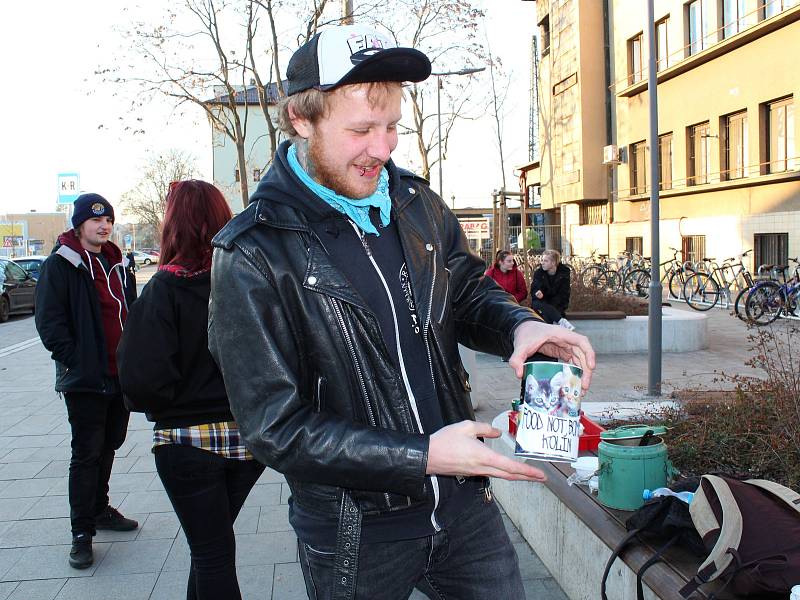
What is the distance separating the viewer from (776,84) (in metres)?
20.5

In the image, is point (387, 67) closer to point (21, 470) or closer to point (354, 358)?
point (354, 358)

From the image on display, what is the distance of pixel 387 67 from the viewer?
1718mm

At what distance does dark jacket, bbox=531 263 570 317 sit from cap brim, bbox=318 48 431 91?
10.0 metres

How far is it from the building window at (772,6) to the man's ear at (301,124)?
21523mm

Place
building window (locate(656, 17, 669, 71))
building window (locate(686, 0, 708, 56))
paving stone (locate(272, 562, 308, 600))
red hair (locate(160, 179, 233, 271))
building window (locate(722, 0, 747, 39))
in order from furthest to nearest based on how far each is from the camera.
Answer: building window (locate(656, 17, 669, 71)) → building window (locate(686, 0, 708, 56)) → building window (locate(722, 0, 747, 39)) → paving stone (locate(272, 562, 308, 600)) → red hair (locate(160, 179, 233, 271))

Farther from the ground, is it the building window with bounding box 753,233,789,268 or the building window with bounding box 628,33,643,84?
the building window with bounding box 628,33,643,84

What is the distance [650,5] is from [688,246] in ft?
58.2

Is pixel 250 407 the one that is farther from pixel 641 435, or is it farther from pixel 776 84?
pixel 776 84

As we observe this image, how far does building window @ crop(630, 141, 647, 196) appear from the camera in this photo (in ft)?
94.6

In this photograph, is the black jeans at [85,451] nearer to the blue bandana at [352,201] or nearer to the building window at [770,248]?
the blue bandana at [352,201]

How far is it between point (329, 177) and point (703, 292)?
58.0 feet

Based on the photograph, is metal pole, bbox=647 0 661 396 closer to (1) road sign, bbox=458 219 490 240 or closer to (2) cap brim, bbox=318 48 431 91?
(2) cap brim, bbox=318 48 431 91

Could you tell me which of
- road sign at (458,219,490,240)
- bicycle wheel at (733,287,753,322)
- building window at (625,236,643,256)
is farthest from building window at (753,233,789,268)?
road sign at (458,219,490,240)

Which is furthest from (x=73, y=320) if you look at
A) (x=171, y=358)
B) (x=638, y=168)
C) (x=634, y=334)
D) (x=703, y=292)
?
(x=638, y=168)
